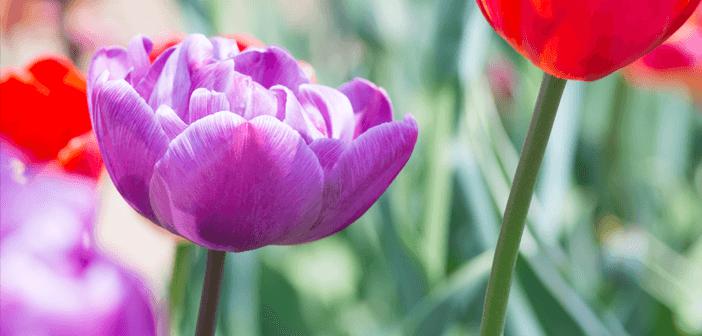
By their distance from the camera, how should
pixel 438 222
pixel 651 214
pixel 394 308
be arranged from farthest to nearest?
1. pixel 651 214
2. pixel 394 308
3. pixel 438 222

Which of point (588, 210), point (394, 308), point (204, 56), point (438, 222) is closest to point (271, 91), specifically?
point (204, 56)

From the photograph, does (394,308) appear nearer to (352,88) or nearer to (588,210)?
(588,210)

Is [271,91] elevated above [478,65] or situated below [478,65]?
above

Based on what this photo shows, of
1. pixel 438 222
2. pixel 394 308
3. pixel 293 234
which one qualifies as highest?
pixel 293 234

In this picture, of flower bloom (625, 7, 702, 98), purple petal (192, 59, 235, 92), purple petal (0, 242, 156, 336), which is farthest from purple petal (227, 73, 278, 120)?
flower bloom (625, 7, 702, 98)

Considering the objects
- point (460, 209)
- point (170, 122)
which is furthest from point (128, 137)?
point (460, 209)

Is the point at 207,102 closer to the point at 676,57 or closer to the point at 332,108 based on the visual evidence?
the point at 332,108

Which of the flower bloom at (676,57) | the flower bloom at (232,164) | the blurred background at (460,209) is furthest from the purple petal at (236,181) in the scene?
the flower bloom at (676,57)
